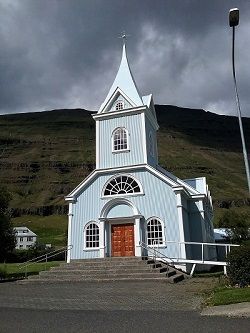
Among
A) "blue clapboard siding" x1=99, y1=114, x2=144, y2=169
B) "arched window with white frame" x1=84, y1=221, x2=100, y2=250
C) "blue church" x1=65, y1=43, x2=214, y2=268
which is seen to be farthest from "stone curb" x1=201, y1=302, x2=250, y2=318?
"blue clapboard siding" x1=99, y1=114, x2=144, y2=169

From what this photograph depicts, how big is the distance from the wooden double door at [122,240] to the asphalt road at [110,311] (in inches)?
313

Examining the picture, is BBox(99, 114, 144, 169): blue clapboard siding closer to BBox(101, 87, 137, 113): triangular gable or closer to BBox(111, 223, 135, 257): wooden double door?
BBox(101, 87, 137, 113): triangular gable

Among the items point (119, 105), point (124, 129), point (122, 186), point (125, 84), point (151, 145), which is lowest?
point (122, 186)

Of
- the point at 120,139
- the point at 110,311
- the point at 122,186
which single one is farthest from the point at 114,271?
the point at 120,139

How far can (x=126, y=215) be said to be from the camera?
24172 mm

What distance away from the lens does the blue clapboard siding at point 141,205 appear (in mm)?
23203

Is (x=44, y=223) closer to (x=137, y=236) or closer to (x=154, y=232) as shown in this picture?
(x=137, y=236)

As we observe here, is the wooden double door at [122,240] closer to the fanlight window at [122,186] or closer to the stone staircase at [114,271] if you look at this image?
the stone staircase at [114,271]

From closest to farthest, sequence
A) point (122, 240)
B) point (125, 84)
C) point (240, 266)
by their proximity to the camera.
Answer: point (240, 266) < point (122, 240) < point (125, 84)

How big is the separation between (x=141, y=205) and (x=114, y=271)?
224 inches

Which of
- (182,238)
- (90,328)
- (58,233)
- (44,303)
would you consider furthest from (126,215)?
(58,233)

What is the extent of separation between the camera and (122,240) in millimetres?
24203

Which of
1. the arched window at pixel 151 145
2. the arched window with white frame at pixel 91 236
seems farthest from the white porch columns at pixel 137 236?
the arched window at pixel 151 145

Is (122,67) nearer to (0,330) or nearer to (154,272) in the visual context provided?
(154,272)
